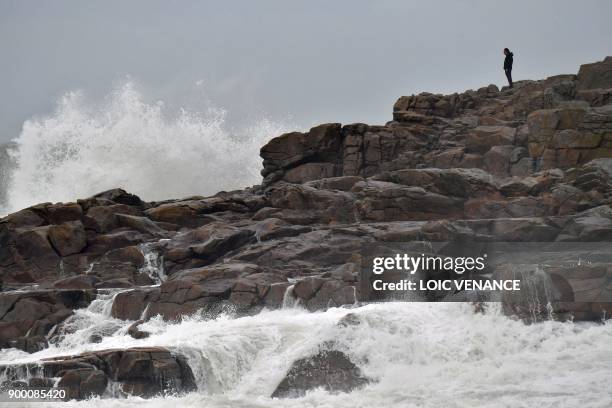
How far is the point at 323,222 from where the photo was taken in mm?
26500

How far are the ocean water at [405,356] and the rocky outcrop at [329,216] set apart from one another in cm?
119

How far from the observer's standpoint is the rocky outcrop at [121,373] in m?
15.7

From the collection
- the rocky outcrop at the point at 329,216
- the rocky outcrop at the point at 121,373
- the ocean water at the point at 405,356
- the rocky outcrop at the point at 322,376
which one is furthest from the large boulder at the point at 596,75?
the rocky outcrop at the point at 121,373

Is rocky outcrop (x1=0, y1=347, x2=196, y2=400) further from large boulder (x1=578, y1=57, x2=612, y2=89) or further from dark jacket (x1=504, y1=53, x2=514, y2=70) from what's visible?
dark jacket (x1=504, y1=53, x2=514, y2=70)

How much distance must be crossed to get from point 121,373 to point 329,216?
12.2m

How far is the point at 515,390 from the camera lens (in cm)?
1339

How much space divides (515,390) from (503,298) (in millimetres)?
3511

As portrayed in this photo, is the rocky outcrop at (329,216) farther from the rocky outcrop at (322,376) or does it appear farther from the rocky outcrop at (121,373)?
the rocky outcrop at (121,373)

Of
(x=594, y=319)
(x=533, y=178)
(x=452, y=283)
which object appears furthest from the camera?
(x=533, y=178)

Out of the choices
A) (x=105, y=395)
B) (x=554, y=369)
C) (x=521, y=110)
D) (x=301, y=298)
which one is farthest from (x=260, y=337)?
(x=521, y=110)

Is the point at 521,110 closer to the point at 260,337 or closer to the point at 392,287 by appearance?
the point at 392,287

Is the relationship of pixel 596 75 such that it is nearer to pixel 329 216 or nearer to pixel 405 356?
pixel 329 216

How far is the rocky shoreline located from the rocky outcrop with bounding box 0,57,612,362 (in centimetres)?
5

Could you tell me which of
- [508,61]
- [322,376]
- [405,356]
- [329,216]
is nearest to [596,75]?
[508,61]
